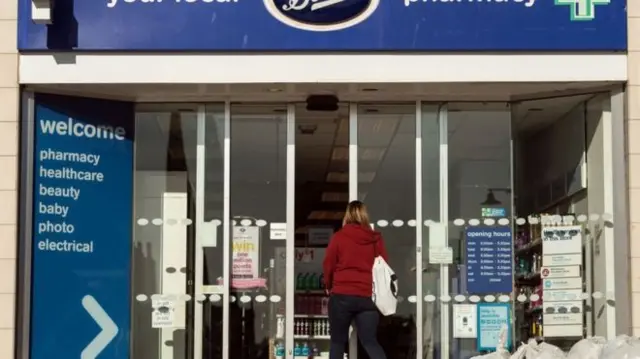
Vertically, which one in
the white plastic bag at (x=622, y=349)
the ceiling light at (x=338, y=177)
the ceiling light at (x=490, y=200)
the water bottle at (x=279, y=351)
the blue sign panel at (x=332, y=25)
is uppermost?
the blue sign panel at (x=332, y=25)

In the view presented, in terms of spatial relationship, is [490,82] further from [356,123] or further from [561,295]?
[561,295]

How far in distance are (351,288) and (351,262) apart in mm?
211

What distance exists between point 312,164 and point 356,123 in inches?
22.4

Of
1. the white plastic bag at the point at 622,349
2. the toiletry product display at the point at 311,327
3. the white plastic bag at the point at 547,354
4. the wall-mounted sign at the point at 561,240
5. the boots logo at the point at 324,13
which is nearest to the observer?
the white plastic bag at the point at 622,349

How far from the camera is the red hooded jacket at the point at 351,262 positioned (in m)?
8.04

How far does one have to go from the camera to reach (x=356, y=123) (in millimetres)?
8820

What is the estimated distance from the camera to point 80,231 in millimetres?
8406

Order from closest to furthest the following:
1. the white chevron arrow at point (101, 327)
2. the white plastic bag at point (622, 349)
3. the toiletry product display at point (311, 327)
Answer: the white plastic bag at point (622, 349) → the white chevron arrow at point (101, 327) → the toiletry product display at point (311, 327)

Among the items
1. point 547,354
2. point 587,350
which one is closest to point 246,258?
point 547,354

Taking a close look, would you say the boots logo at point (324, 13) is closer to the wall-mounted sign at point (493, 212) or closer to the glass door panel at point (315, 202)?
the glass door panel at point (315, 202)

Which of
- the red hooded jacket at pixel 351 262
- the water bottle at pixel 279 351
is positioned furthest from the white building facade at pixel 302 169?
the red hooded jacket at pixel 351 262

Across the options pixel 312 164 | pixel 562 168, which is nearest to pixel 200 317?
pixel 312 164

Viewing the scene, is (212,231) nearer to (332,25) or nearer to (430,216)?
(430,216)

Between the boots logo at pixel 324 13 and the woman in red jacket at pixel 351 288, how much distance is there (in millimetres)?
1594
